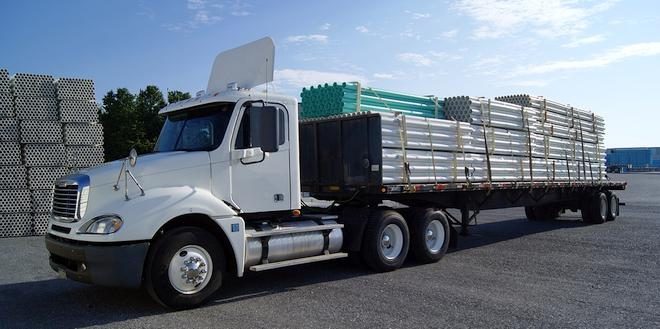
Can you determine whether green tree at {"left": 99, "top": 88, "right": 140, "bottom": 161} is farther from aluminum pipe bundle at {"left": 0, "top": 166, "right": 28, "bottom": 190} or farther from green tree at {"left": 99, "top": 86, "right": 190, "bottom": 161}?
aluminum pipe bundle at {"left": 0, "top": 166, "right": 28, "bottom": 190}

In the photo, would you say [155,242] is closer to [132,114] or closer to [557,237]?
[557,237]

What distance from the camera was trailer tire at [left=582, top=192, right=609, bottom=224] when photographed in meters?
17.0

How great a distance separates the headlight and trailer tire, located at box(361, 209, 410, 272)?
4247mm

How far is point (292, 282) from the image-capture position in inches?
337

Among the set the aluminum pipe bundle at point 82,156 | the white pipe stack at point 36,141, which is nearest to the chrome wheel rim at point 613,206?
the aluminum pipe bundle at point 82,156

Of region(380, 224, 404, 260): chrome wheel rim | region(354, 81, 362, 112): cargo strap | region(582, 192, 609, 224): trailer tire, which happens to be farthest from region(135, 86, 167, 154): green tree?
region(380, 224, 404, 260): chrome wheel rim

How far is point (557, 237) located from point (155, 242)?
1065 cm

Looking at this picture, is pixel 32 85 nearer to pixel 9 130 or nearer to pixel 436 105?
pixel 9 130

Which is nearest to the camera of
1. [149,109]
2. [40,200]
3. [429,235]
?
[429,235]

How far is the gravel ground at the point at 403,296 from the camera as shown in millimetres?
6309

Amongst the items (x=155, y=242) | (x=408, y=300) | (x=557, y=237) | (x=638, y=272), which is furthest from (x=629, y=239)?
(x=155, y=242)

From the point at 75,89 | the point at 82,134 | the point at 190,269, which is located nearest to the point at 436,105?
the point at 190,269

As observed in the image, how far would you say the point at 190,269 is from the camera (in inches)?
267

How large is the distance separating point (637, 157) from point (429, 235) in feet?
387
